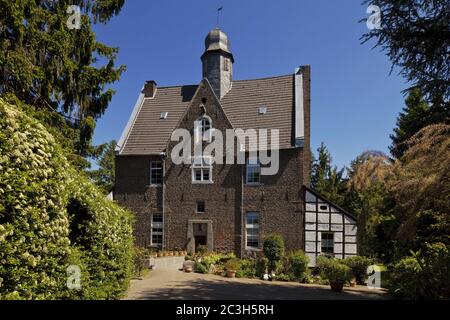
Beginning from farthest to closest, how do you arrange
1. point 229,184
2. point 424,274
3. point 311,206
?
point 229,184
point 311,206
point 424,274

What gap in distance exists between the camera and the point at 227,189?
77.3 feet

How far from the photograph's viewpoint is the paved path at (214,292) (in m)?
12.2

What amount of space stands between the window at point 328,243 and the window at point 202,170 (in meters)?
8.21

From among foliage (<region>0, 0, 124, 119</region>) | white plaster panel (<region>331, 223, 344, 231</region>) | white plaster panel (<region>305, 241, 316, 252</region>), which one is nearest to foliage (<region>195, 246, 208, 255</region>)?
white plaster panel (<region>305, 241, 316, 252</region>)

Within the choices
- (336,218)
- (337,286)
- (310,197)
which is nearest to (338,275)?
(337,286)

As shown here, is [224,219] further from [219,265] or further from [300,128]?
[300,128]

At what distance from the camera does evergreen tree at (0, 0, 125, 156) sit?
35.8 feet

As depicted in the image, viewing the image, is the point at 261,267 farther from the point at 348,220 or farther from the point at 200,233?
the point at 348,220

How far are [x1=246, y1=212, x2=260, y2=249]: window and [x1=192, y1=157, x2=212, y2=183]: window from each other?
12.3ft

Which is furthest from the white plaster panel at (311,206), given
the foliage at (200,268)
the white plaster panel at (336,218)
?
the foliage at (200,268)

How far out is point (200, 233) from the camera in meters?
23.8

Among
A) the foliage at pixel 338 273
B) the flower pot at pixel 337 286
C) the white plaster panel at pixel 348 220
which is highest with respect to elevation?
the white plaster panel at pixel 348 220

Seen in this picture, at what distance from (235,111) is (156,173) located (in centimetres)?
733

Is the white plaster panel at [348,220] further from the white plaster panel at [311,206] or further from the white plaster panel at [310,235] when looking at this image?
the white plaster panel at [310,235]
